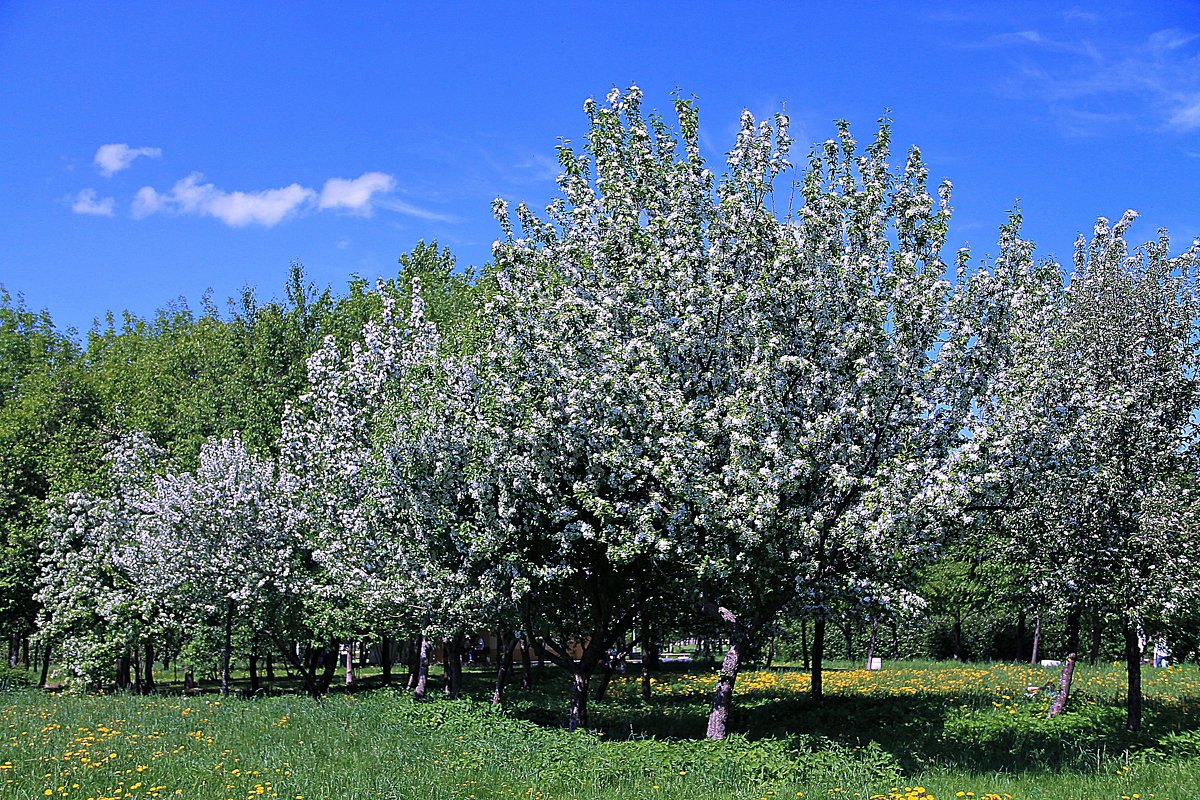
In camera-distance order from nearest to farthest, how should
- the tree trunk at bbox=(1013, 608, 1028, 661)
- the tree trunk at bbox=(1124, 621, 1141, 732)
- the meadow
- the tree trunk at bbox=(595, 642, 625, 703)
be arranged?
1. the meadow
2. the tree trunk at bbox=(1124, 621, 1141, 732)
3. the tree trunk at bbox=(595, 642, 625, 703)
4. the tree trunk at bbox=(1013, 608, 1028, 661)

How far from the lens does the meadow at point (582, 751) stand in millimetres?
10531

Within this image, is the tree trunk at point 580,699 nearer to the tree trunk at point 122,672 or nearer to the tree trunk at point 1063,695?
the tree trunk at point 1063,695

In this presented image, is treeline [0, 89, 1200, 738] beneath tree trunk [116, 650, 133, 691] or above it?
above

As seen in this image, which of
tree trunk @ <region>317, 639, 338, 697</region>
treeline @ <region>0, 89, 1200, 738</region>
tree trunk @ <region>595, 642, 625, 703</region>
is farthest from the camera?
tree trunk @ <region>317, 639, 338, 697</region>

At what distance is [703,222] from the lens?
14430mm

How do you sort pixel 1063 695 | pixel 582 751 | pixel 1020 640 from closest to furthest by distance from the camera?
pixel 582 751 → pixel 1063 695 → pixel 1020 640

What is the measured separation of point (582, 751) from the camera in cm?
1278

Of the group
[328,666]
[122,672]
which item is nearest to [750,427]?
[328,666]

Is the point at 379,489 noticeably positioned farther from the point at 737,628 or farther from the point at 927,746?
the point at 927,746

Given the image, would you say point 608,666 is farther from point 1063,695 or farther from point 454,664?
point 1063,695

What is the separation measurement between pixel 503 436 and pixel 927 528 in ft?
20.9

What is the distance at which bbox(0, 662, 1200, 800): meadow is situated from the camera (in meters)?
10.5

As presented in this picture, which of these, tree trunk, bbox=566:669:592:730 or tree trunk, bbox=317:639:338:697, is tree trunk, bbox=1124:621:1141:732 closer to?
tree trunk, bbox=566:669:592:730

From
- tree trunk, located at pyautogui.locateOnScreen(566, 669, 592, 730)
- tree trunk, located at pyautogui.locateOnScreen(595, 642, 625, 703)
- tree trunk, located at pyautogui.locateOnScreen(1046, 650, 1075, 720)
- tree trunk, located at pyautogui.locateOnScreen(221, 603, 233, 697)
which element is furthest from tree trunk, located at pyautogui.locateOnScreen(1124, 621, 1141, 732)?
tree trunk, located at pyautogui.locateOnScreen(221, 603, 233, 697)
